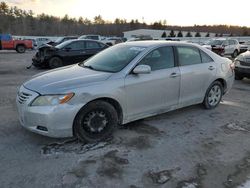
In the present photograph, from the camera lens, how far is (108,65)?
4.98 m

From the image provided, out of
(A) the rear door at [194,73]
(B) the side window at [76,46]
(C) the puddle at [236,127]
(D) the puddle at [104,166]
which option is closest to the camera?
(D) the puddle at [104,166]

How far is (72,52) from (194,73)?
29.1 feet

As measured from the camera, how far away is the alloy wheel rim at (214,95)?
6246 mm

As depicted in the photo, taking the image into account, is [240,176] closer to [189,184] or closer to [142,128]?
[189,184]

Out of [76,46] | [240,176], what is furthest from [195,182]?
[76,46]

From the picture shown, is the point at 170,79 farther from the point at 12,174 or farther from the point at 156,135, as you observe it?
the point at 12,174

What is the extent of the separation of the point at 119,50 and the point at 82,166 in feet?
8.34

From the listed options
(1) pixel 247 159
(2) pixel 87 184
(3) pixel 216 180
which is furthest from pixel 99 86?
(1) pixel 247 159

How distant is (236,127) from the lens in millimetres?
5320

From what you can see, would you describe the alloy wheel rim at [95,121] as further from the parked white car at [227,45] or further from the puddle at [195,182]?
the parked white car at [227,45]

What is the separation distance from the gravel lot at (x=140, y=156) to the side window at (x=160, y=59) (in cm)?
110

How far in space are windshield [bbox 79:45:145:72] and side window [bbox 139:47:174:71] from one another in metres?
0.20

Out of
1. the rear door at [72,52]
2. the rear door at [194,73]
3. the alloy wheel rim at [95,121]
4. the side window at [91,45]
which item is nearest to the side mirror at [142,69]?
the alloy wheel rim at [95,121]

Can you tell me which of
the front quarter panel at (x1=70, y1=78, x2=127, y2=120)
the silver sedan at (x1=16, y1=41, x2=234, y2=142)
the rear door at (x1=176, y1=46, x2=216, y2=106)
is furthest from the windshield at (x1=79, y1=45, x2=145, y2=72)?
the rear door at (x1=176, y1=46, x2=216, y2=106)
